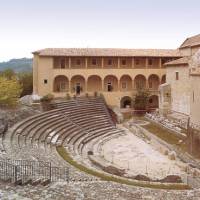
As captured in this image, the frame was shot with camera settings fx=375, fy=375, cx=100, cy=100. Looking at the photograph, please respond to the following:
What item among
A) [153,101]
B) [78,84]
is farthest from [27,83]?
[153,101]

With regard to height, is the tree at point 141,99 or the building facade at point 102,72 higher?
the building facade at point 102,72

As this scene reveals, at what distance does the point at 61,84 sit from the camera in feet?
187

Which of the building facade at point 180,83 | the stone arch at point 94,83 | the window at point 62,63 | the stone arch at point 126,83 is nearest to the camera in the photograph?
the building facade at point 180,83

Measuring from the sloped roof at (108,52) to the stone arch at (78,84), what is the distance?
3832 mm

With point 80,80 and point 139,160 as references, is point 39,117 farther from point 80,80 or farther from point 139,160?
point 80,80

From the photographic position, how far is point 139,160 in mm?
32500

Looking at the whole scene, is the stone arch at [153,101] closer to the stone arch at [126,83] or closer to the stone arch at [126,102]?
the stone arch at [126,102]

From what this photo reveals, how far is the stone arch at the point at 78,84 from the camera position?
57.1 metres

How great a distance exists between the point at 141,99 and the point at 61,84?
40.3 feet

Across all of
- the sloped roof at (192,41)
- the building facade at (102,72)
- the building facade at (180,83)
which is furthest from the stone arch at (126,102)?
the sloped roof at (192,41)

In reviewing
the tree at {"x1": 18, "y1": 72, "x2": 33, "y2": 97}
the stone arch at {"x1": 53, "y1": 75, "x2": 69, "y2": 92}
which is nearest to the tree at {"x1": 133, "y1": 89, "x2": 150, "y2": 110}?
the stone arch at {"x1": 53, "y1": 75, "x2": 69, "y2": 92}

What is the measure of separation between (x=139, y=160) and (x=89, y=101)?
20.7m

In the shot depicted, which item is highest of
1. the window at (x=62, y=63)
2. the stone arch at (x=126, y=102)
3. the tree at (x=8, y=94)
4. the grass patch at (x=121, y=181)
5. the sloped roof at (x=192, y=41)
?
the sloped roof at (x=192, y=41)

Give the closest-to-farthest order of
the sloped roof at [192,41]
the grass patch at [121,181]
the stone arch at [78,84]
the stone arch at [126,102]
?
the grass patch at [121,181] < the sloped roof at [192,41] < the stone arch at [78,84] < the stone arch at [126,102]
